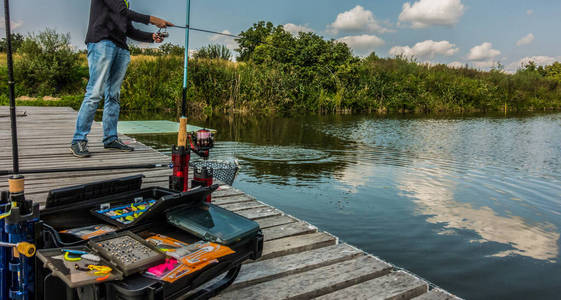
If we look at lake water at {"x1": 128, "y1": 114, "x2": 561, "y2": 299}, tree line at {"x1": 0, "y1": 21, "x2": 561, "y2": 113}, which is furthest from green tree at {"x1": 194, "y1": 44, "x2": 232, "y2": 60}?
lake water at {"x1": 128, "y1": 114, "x2": 561, "y2": 299}

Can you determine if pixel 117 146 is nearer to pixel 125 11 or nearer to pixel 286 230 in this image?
pixel 125 11

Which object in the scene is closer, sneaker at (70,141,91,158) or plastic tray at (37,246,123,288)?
plastic tray at (37,246,123,288)

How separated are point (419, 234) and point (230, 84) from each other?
15335 millimetres

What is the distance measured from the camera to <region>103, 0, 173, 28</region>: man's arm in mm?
3574

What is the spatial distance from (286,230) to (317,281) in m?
0.63

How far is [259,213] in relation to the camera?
9.32 feet

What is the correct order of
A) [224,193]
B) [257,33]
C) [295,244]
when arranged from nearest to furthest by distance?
[295,244]
[224,193]
[257,33]

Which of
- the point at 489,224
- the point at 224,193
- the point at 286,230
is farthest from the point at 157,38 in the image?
the point at 489,224

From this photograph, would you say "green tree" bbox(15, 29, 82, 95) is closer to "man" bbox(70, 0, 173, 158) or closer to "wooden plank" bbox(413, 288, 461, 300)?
"man" bbox(70, 0, 173, 158)

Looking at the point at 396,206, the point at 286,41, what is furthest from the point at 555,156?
the point at 286,41

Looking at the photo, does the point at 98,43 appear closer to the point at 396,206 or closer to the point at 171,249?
the point at 171,249

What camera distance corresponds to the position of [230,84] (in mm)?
18188

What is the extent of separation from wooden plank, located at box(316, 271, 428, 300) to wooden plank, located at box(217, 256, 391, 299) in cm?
4

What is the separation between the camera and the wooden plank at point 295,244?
2198 millimetres
